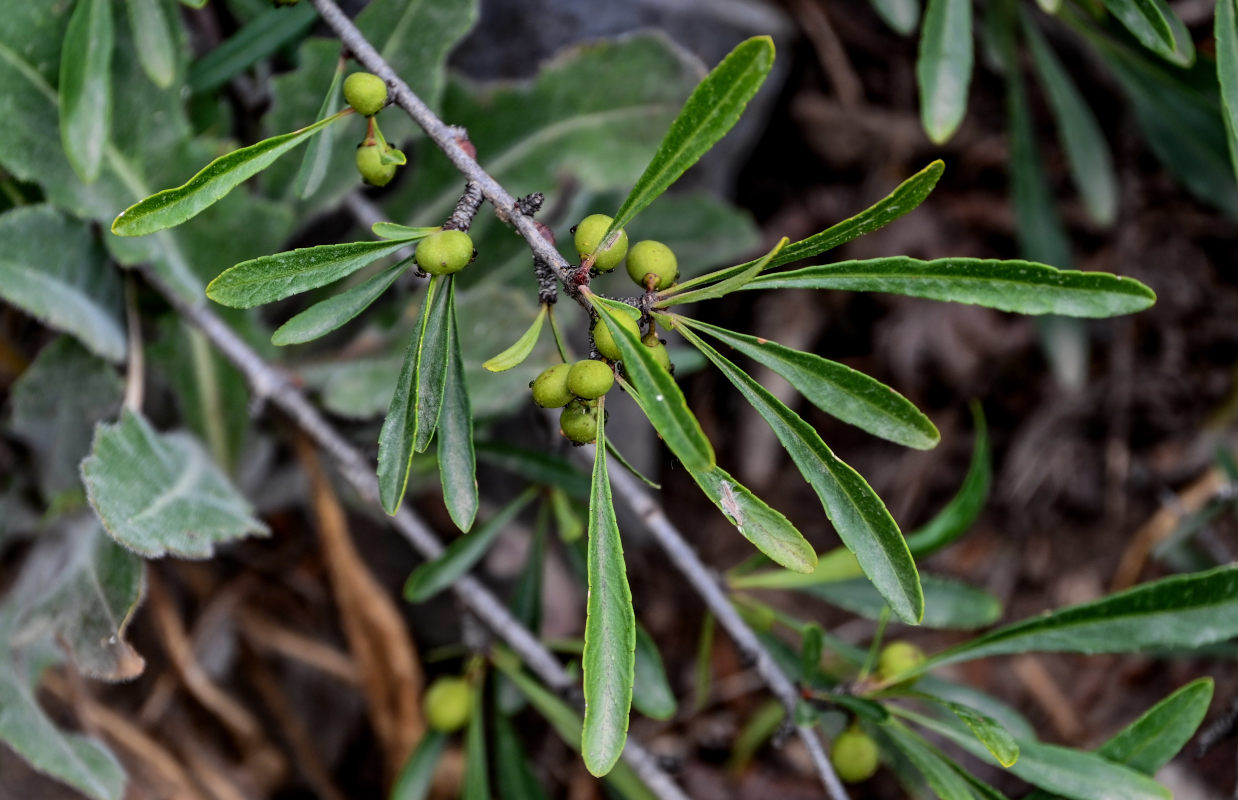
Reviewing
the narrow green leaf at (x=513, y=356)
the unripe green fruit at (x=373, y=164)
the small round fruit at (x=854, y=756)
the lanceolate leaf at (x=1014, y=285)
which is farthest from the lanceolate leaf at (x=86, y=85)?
the small round fruit at (x=854, y=756)

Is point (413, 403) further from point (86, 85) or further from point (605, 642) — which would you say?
point (86, 85)

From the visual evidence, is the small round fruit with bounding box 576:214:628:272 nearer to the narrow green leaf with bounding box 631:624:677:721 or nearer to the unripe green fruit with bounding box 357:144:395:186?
the unripe green fruit with bounding box 357:144:395:186

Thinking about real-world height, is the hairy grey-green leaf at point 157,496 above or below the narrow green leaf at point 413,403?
below

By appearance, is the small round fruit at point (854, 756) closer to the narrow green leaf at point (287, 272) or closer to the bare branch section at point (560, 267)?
the bare branch section at point (560, 267)

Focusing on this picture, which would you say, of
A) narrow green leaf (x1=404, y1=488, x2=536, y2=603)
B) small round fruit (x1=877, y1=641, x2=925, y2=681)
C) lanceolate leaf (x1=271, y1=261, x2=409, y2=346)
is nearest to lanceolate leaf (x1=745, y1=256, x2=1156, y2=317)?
lanceolate leaf (x1=271, y1=261, x2=409, y2=346)

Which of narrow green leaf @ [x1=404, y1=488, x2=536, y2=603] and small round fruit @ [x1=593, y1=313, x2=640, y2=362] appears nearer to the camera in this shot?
small round fruit @ [x1=593, y1=313, x2=640, y2=362]

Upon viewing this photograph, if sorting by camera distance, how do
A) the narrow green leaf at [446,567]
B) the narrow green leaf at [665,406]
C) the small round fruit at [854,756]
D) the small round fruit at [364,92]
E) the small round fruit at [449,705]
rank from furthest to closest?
the small round fruit at [449,705] → the narrow green leaf at [446,567] → the small round fruit at [854,756] → the small round fruit at [364,92] → the narrow green leaf at [665,406]
